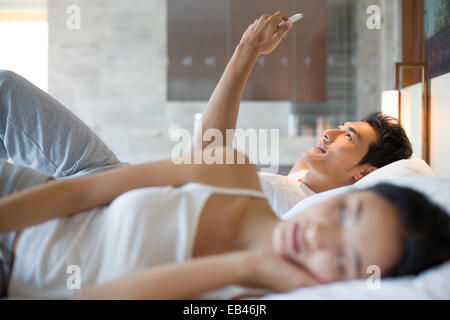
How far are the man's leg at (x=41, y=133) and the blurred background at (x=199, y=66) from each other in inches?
113

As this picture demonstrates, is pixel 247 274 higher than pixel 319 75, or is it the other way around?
pixel 319 75

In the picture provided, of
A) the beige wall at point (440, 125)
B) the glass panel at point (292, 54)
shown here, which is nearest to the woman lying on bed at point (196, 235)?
the beige wall at point (440, 125)

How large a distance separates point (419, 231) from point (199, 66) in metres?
4.28

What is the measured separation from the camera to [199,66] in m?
4.82

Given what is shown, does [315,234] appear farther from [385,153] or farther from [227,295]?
[385,153]

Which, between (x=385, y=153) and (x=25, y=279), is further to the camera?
(x=385, y=153)

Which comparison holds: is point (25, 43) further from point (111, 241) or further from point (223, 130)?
point (111, 241)

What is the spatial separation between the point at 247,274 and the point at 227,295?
103mm

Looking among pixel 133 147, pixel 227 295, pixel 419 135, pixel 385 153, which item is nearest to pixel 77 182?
pixel 227 295

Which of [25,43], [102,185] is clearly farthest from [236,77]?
[25,43]

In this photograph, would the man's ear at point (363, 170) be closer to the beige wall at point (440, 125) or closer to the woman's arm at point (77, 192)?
the beige wall at point (440, 125)

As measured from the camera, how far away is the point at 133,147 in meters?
4.55

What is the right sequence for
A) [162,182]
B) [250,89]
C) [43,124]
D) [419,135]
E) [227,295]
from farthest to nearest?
[250,89] < [419,135] < [43,124] < [162,182] < [227,295]

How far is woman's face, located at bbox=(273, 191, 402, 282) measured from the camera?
75 cm
